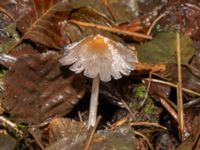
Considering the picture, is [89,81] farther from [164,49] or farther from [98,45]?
[164,49]

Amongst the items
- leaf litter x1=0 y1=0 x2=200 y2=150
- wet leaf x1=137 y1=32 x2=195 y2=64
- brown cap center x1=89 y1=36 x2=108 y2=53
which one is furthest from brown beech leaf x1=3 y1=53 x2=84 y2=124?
wet leaf x1=137 y1=32 x2=195 y2=64

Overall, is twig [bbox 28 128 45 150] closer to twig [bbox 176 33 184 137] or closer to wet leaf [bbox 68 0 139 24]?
twig [bbox 176 33 184 137]

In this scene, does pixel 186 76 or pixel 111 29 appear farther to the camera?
pixel 111 29

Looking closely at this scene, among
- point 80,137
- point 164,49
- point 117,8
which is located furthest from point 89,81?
point 117,8

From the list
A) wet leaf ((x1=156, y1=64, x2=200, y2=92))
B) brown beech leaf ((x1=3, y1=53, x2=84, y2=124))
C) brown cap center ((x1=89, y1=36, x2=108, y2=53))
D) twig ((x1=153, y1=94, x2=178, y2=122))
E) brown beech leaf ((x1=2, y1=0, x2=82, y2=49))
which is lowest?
twig ((x1=153, y1=94, x2=178, y2=122))

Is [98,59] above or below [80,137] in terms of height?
above

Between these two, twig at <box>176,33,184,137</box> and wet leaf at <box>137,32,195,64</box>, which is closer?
twig at <box>176,33,184,137</box>

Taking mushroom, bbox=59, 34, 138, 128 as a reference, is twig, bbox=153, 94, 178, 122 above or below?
below

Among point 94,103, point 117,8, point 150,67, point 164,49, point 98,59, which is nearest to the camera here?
point 98,59
